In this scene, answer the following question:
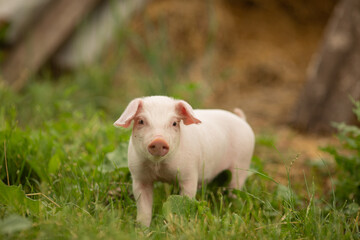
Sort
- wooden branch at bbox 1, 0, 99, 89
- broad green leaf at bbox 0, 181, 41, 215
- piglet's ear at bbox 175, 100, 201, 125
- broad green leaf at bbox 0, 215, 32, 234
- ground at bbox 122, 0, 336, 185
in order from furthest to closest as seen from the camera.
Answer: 1. ground at bbox 122, 0, 336, 185
2. wooden branch at bbox 1, 0, 99, 89
3. piglet's ear at bbox 175, 100, 201, 125
4. broad green leaf at bbox 0, 181, 41, 215
5. broad green leaf at bbox 0, 215, 32, 234

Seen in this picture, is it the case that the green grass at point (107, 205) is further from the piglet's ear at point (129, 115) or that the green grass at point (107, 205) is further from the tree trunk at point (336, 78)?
the tree trunk at point (336, 78)

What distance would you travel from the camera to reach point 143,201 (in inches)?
87.4

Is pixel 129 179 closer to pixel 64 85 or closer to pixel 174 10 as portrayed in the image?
pixel 64 85

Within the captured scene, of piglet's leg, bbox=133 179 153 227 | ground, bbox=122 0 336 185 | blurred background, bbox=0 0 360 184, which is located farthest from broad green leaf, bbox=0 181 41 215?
ground, bbox=122 0 336 185

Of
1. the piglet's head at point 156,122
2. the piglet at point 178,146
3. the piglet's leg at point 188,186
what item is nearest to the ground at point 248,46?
the piglet at point 178,146

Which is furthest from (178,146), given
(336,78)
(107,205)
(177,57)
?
(177,57)

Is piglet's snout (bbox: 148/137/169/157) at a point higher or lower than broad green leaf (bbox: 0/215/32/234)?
higher

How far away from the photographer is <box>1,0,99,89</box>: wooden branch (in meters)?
5.15

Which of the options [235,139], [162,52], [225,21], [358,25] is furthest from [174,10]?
[235,139]

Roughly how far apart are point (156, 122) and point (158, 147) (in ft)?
0.50

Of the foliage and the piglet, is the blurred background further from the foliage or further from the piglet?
the piglet

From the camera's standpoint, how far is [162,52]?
4.61 meters

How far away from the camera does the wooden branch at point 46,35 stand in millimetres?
5152

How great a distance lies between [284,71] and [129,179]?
456cm
